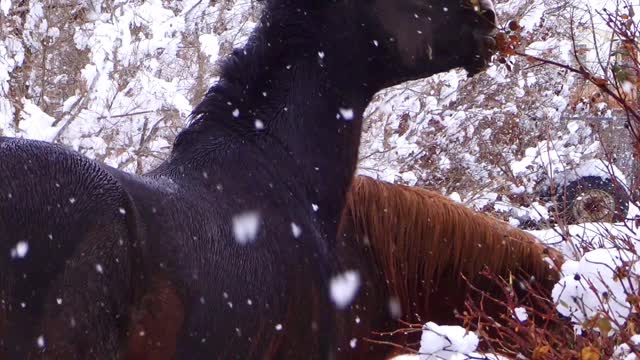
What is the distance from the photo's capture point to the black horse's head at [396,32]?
3.41 meters

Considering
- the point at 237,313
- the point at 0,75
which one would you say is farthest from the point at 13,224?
the point at 0,75

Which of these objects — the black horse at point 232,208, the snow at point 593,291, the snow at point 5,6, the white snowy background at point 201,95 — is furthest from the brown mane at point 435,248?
the snow at point 5,6

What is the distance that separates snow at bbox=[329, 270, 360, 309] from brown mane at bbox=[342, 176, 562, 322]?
31cm

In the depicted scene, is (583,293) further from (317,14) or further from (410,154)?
(410,154)

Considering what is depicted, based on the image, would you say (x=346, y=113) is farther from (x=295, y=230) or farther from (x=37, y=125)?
(x=37, y=125)

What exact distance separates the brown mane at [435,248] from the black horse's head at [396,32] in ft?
1.90

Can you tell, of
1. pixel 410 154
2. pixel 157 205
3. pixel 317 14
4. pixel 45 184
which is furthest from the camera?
pixel 410 154

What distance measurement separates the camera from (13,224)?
2402mm

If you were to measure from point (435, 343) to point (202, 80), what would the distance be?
543 cm

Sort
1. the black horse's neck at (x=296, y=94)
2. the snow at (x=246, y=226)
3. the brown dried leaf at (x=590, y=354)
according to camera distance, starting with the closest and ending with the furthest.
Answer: the brown dried leaf at (x=590, y=354)
the snow at (x=246, y=226)
the black horse's neck at (x=296, y=94)

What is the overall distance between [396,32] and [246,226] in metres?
1.01

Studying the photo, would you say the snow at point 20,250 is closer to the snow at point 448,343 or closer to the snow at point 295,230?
the snow at point 295,230

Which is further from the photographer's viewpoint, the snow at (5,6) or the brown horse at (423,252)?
the snow at (5,6)

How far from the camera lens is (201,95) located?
733cm
